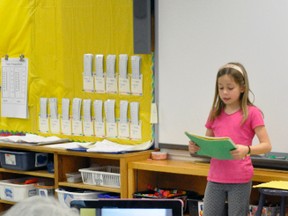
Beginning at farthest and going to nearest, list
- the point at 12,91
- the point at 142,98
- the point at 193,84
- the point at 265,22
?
the point at 12,91 < the point at 142,98 < the point at 193,84 < the point at 265,22

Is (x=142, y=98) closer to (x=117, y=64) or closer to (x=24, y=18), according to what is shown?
(x=117, y=64)

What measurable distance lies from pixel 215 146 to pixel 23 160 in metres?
2.10

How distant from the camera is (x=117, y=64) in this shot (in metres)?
4.36

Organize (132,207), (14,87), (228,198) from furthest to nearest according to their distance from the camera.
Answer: (14,87) < (228,198) < (132,207)

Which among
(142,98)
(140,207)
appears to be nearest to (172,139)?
(142,98)

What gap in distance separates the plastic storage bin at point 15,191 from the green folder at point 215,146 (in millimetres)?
1939

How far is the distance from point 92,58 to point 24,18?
815 mm

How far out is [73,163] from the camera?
177 inches

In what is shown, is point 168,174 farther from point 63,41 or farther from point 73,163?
point 63,41

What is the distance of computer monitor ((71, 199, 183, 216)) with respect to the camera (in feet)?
5.96

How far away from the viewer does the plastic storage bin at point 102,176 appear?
4.08 m

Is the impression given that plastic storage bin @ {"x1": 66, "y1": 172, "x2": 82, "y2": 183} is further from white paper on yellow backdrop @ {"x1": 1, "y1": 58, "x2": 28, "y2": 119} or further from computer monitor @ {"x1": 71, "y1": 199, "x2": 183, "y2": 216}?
computer monitor @ {"x1": 71, "y1": 199, "x2": 183, "y2": 216}

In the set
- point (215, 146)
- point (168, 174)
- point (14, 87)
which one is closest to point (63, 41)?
point (14, 87)

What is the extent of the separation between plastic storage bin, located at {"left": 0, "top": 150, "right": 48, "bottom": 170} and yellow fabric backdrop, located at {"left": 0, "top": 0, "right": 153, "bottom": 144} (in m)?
0.30
